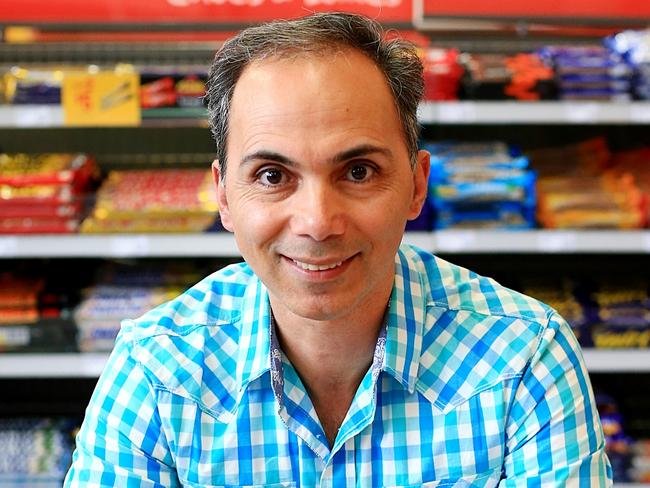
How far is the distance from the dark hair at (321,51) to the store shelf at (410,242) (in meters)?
1.31

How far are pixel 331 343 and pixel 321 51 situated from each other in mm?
465

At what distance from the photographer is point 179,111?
266 cm

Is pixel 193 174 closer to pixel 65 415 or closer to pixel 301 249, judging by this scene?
pixel 65 415

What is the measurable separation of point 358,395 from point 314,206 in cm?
34

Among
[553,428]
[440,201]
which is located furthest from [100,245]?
[553,428]

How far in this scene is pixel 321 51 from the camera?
1.19 meters

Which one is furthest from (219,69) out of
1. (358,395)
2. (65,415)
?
(65,415)

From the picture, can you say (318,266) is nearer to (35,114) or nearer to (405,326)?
(405,326)

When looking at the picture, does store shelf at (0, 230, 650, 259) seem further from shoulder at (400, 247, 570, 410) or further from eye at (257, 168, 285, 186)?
eye at (257, 168, 285, 186)

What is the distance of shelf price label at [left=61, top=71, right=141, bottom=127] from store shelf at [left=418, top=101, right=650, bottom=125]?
0.96 meters

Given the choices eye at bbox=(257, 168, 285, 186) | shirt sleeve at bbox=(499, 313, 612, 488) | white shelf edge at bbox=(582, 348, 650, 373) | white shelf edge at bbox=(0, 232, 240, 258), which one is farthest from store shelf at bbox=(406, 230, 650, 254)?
eye at bbox=(257, 168, 285, 186)

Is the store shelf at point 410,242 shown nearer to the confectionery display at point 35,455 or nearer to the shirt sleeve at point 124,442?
the confectionery display at point 35,455

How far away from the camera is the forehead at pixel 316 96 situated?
116 centimetres

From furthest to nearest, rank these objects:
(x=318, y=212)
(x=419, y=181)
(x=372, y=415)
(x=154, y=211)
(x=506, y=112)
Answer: (x=154, y=211) → (x=506, y=112) → (x=419, y=181) → (x=372, y=415) → (x=318, y=212)
